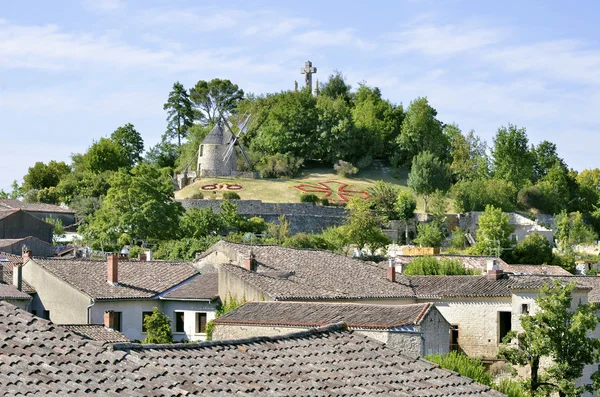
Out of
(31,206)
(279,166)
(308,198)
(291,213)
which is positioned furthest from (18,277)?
(279,166)

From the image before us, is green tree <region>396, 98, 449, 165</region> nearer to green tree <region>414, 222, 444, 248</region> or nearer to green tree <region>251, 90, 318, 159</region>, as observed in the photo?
green tree <region>251, 90, 318, 159</region>

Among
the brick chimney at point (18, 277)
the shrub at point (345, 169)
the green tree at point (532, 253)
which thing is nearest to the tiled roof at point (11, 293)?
the brick chimney at point (18, 277)

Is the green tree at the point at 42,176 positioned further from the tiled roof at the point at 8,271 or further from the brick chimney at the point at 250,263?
the brick chimney at the point at 250,263

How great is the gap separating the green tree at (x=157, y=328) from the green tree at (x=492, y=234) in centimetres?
4271

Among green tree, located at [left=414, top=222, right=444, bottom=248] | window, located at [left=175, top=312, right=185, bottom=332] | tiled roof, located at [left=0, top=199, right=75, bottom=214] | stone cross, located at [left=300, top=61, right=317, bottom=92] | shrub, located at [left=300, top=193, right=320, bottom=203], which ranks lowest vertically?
window, located at [left=175, top=312, right=185, bottom=332]

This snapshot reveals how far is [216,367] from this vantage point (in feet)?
39.0

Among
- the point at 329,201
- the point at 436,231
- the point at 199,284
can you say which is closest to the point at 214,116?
the point at 329,201

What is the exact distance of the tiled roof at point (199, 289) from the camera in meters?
36.9

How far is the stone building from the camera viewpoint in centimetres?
10731

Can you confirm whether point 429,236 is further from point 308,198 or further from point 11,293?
point 11,293

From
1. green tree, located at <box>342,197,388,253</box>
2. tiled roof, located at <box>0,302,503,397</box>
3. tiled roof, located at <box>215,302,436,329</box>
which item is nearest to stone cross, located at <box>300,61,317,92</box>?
green tree, located at <box>342,197,388,253</box>

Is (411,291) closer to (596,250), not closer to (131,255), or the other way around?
(131,255)

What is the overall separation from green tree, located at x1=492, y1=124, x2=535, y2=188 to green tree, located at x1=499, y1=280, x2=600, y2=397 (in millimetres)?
78585

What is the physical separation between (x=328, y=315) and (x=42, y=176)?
87363mm
